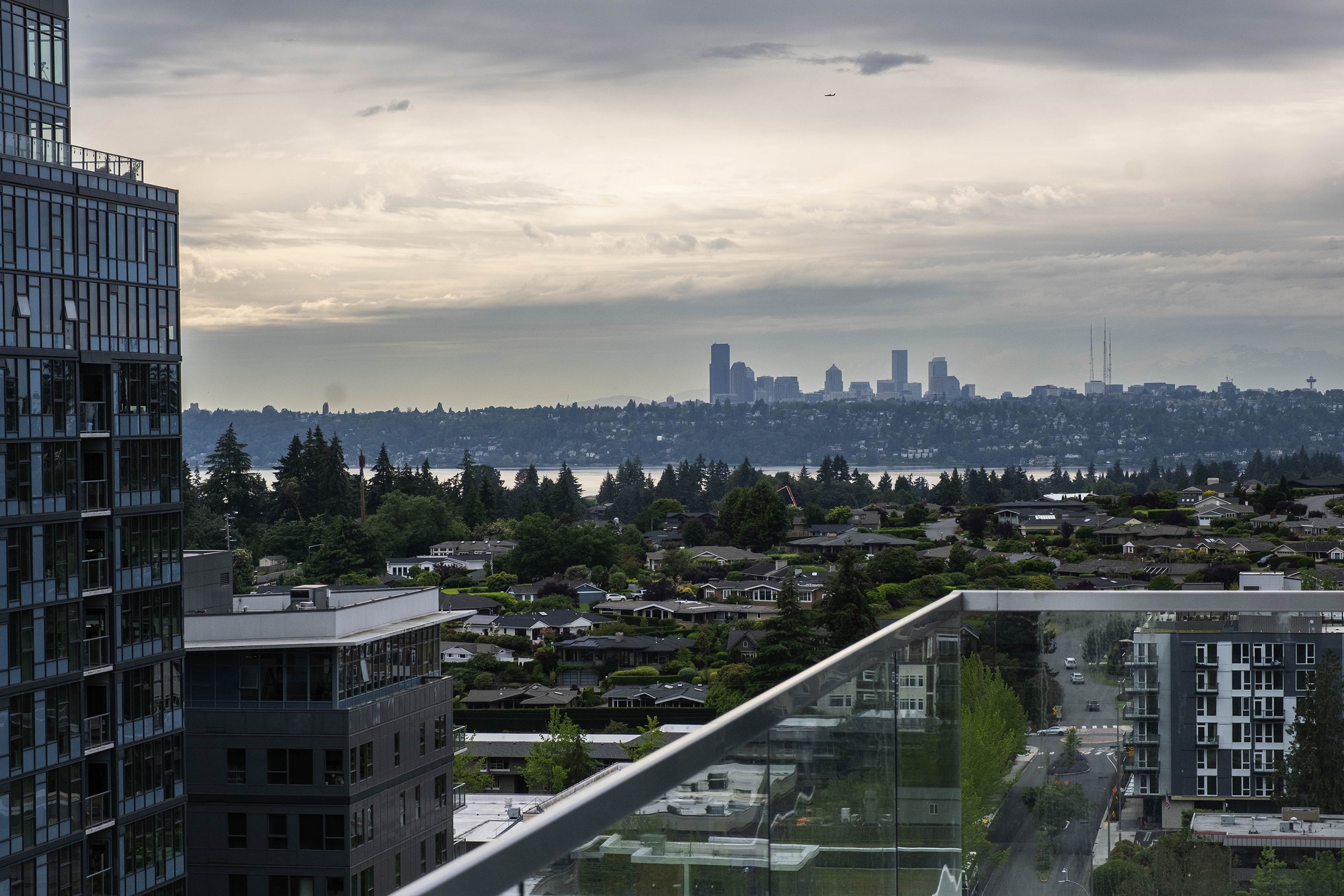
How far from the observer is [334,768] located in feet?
72.6

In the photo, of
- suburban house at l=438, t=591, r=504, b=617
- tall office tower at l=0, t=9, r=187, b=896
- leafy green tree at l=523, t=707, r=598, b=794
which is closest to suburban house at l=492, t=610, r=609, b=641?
suburban house at l=438, t=591, r=504, b=617

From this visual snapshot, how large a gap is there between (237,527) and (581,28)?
30.6 m

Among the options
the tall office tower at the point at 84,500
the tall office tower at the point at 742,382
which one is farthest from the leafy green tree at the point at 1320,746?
the tall office tower at the point at 742,382

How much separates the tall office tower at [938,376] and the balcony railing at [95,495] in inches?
6267

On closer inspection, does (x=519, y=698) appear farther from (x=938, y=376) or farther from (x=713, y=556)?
(x=938, y=376)

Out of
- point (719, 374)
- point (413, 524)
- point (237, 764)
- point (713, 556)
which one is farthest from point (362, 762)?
point (719, 374)

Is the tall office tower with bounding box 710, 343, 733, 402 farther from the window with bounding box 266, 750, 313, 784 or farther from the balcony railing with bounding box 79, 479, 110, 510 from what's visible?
the balcony railing with bounding box 79, 479, 110, 510

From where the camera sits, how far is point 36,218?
18.3 metres

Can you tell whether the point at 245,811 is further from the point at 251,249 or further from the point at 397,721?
the point at 251,249

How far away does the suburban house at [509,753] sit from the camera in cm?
3469

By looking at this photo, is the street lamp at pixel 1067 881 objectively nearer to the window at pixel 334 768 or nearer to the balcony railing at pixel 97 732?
the balcony railing at pixel 97 732

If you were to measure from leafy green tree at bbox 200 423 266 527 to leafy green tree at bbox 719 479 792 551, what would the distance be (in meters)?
25.3

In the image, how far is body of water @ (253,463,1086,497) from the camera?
401 ft

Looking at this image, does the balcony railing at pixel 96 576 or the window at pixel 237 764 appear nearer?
the balcony railing at pixel 96 576
